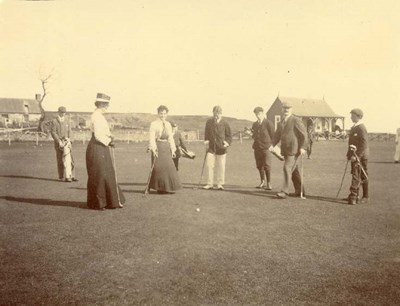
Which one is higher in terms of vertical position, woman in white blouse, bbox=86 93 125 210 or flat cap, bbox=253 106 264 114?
flat cap, bbox=253 106 264 114

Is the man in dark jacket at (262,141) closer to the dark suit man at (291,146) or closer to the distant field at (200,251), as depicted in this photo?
the dark suit man at (291,146)

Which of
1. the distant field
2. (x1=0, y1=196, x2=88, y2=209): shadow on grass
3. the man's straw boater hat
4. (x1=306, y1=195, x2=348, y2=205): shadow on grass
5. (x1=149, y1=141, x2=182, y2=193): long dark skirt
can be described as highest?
the man's straw boater hat

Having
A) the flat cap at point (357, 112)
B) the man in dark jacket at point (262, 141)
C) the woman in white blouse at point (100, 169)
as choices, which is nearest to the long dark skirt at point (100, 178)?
the woman in white blouse at point (100, 169)

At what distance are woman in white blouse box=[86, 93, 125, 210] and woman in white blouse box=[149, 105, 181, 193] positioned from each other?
2.10 m

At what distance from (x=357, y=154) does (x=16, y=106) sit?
3218 inches

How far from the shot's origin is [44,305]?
13.3 ft

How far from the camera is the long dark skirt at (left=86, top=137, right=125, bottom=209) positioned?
341 inches

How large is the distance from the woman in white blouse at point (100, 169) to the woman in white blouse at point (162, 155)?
2100 millimetres

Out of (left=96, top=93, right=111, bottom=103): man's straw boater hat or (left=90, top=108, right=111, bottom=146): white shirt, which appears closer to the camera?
(left=90, top=108, right=111, bottom=146): white shirt

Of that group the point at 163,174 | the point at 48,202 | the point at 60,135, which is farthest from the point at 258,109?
the point at 60,135

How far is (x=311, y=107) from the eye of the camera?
68188mm

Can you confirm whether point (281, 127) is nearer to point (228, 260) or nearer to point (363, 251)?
point (363, 251)

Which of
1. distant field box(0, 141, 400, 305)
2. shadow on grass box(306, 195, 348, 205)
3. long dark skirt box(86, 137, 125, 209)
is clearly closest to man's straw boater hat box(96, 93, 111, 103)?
long dark skirt box(86, 137, 125, 209)

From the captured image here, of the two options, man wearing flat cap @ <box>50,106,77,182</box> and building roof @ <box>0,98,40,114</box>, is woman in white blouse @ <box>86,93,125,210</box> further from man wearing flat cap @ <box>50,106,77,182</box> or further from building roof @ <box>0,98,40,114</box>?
building roof @ <box>0,98,40,114</box>
